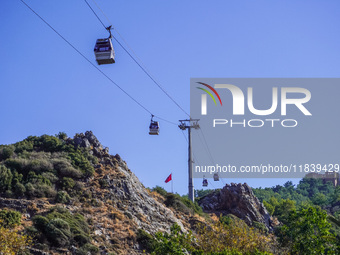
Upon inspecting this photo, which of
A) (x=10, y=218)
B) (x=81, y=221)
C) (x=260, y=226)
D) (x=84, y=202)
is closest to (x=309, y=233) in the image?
(x=81, y=221)

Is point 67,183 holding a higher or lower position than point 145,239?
higher

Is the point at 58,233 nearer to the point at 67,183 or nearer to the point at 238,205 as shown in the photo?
the point at 67,183

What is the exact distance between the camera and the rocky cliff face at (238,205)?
51.8 meters

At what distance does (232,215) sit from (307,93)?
49.3ft

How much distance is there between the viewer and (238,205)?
52656 mm

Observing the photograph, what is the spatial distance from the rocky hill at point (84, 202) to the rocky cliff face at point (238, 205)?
0.47ft

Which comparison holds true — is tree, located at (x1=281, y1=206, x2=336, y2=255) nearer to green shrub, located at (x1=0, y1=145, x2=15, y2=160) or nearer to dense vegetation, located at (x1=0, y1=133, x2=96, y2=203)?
dense vegetation, located at (x1=0, y1=133, x2=96, y2=203)

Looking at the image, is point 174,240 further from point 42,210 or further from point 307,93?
point 307,93

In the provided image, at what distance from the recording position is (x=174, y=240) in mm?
23250

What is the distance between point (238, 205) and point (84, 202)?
20.6 m

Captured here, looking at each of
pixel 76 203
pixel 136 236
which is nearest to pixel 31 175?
pixel 76 203

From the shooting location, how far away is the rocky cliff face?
170ft

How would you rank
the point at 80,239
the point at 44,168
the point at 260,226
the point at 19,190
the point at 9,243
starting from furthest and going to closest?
the point at 260,226, the point at 44,168, the point at 19,190, the point at 80,239, the point at 9,243

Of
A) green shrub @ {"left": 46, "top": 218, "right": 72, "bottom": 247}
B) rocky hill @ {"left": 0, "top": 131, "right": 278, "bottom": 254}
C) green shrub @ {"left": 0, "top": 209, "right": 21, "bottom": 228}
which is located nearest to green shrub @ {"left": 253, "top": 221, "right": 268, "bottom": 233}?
rocky hill @ {"left": 0, "top": 131, "right": 278, "bottom": 254}
